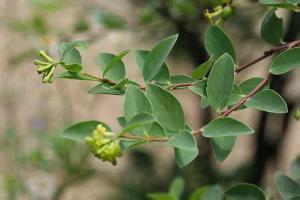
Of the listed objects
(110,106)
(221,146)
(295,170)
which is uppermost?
(221,146)

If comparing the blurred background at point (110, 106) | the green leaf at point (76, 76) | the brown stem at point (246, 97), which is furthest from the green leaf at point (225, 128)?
the blurred background at point (110, 106)

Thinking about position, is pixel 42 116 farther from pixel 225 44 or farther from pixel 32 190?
pixel 225 44

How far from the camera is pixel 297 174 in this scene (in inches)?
35.9

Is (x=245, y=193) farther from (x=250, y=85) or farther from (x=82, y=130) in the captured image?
(x=82, y=130)

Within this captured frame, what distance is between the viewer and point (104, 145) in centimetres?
55

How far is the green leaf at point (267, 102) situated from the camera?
2.09ft

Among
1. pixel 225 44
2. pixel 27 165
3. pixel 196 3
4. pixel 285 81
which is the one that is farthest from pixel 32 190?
pixel 225 44

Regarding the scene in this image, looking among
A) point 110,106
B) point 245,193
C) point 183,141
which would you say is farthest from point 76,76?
point 110,106

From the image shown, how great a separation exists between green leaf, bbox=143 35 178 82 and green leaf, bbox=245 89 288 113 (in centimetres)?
10

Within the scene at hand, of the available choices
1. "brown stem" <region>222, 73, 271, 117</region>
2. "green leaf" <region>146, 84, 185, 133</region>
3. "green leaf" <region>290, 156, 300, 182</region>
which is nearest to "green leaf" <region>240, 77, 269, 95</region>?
"brown stem" <region>222, 73, 271, 117</region>

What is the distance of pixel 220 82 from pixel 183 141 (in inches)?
3.3

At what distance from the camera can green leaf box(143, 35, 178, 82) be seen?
0.65 meters

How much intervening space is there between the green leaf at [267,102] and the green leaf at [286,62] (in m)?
0.04

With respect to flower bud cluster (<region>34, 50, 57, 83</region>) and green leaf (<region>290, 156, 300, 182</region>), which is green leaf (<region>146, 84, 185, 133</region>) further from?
green leaf (<region>290, 156, 300, 182</region>)
